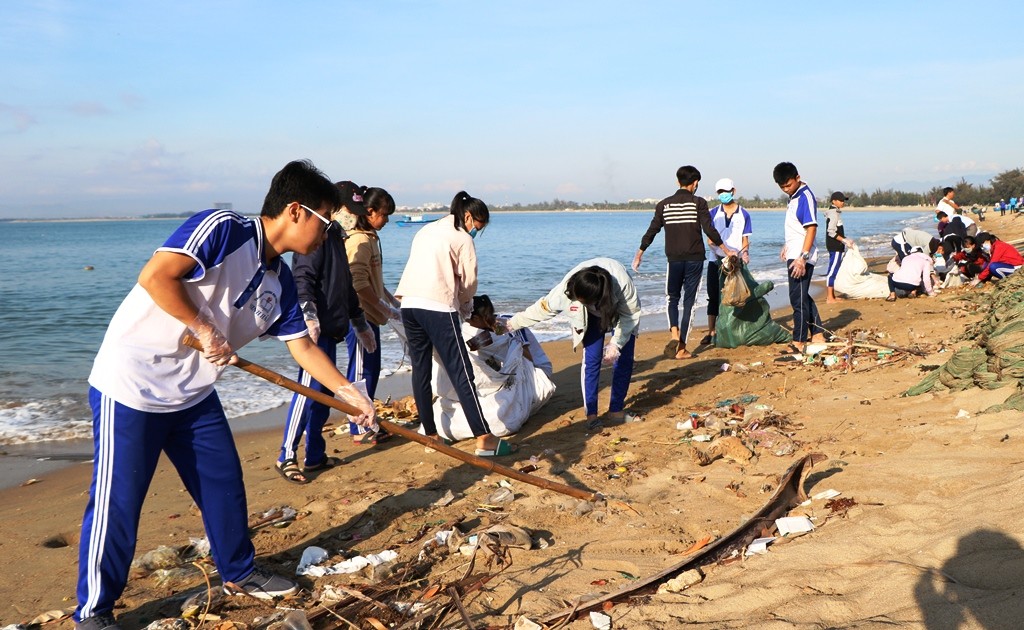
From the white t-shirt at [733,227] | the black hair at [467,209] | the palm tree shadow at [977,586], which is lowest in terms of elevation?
the palm tree shadow at [977,586]

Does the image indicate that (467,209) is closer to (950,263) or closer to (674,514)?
(674,514)

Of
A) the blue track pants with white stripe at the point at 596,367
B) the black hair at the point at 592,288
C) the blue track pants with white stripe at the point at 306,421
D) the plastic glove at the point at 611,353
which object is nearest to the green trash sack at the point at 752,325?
the blue track pants with white stripe at the point at 596,367

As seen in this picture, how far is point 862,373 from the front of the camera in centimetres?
609

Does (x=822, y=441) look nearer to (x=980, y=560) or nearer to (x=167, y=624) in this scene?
(x=980, y=560)

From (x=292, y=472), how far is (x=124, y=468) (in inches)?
82.1

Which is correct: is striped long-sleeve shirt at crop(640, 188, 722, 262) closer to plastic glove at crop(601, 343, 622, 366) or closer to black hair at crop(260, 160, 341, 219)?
plastic glove at crop(601, 343, 622, 366)

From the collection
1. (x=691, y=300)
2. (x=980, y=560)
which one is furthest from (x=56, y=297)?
(x=980, y=560)

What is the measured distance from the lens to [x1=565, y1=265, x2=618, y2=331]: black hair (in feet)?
15.7

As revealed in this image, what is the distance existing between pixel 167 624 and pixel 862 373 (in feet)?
17.2

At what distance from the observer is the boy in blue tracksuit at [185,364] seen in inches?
103

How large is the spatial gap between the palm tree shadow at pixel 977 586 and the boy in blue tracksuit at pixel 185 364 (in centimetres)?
248

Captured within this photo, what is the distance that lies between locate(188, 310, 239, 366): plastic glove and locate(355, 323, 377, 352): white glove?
7.66ft

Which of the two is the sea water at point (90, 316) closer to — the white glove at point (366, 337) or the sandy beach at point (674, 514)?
the sandy beach at point (674, 514)

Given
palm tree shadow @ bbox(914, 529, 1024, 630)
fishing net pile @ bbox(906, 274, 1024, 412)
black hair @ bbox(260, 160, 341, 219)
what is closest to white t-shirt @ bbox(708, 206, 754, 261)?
fishing net pile @ bbox(906, 274, 1024, 412)
